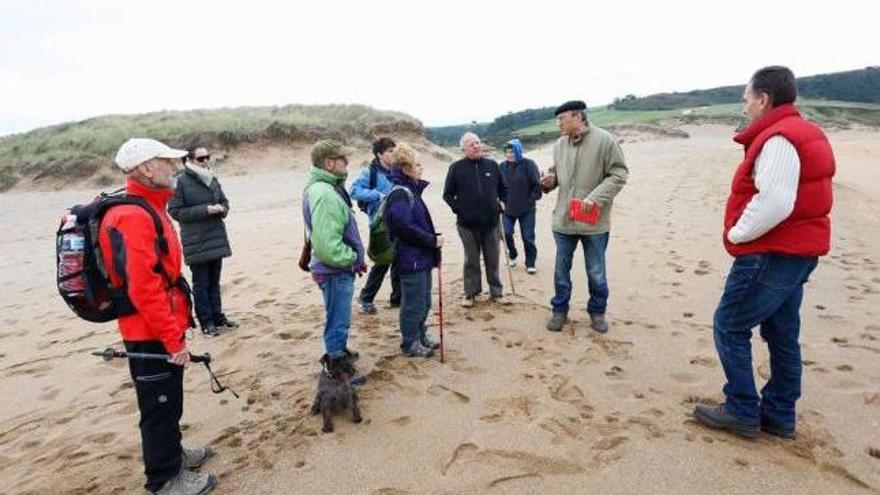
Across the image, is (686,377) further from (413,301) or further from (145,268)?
(145,268)

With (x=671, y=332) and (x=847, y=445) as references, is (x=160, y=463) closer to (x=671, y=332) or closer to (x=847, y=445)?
(x=847, y=445)

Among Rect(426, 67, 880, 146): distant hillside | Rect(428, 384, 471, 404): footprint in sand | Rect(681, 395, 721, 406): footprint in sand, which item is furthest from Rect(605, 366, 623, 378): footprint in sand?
Rect(426, 67, 880, 146): distant hillside

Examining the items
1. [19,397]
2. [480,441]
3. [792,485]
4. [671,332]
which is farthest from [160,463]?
[671,332]

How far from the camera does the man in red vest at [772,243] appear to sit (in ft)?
10.0

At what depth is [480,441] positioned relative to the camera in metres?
3.56

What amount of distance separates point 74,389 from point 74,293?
2.43 m

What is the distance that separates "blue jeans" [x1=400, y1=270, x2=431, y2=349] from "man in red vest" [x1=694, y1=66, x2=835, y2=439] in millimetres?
2309

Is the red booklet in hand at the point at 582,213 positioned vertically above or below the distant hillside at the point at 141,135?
below

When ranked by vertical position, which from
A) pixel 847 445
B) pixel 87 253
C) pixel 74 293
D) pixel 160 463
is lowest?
pixel 847 445

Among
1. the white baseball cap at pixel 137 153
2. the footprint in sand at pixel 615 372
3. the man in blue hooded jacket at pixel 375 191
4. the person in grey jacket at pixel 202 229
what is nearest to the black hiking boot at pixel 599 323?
the footprint in sand at pixel 615 372

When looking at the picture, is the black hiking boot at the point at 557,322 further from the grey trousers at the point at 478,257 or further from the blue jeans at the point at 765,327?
the blue jeans at the point at 765,327

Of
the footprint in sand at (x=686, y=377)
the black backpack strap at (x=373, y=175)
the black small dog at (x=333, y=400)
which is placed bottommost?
the footprint in sand at (x=686, y=377)

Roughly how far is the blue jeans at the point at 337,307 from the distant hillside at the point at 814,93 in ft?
311

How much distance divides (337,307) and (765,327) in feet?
9.87
